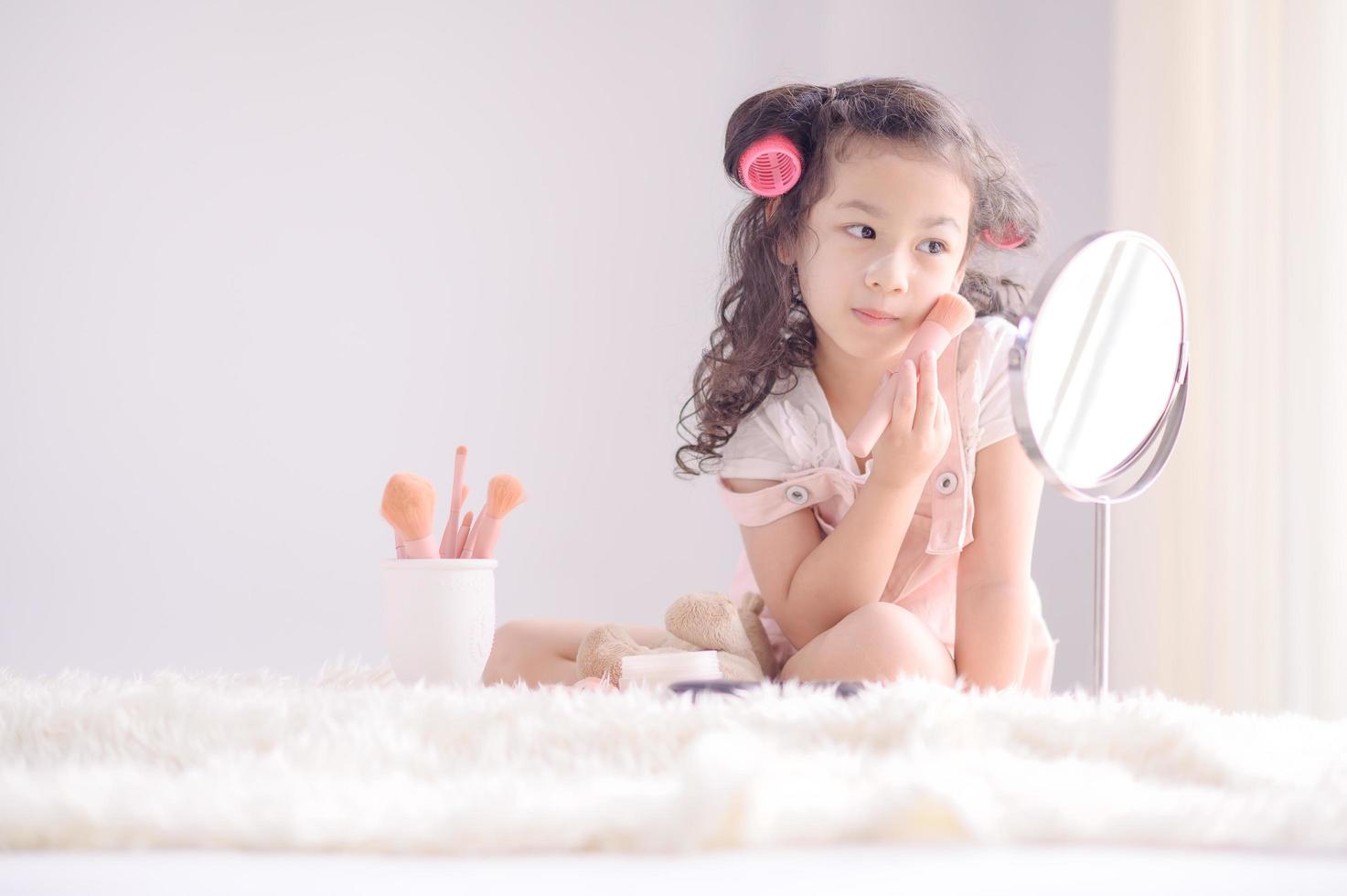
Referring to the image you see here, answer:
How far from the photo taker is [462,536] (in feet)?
3.33

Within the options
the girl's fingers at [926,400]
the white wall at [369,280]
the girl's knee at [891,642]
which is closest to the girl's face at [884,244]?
the girl's fingers at [926,400]

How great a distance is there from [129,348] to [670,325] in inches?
39.2

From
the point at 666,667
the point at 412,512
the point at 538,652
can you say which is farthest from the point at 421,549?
the point at 538,652

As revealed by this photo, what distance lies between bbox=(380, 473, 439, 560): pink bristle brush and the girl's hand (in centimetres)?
37

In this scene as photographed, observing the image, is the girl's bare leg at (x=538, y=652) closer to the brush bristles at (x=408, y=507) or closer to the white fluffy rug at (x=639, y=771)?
the brush bristles at (x=408, y=507)

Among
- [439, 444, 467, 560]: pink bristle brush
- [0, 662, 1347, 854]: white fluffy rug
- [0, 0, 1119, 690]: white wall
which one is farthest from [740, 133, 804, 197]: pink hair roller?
[0, 0, 1119, 690]: white wall

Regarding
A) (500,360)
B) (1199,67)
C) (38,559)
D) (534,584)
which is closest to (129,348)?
(38,559)

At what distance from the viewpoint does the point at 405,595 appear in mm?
902

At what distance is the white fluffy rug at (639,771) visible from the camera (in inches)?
16.7

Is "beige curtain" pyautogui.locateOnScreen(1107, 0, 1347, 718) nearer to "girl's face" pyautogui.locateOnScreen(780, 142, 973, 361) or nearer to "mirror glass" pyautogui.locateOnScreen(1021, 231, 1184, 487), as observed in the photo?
"girl's face" pyautogui.locateOnScreen(780, 142, 973, 361)

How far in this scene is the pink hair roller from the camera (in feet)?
3.64

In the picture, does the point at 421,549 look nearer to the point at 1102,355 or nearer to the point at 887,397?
the point at 887,397

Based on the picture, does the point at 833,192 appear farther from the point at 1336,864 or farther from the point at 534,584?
the point at 534,584

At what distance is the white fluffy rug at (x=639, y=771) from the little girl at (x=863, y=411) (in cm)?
→ 38
